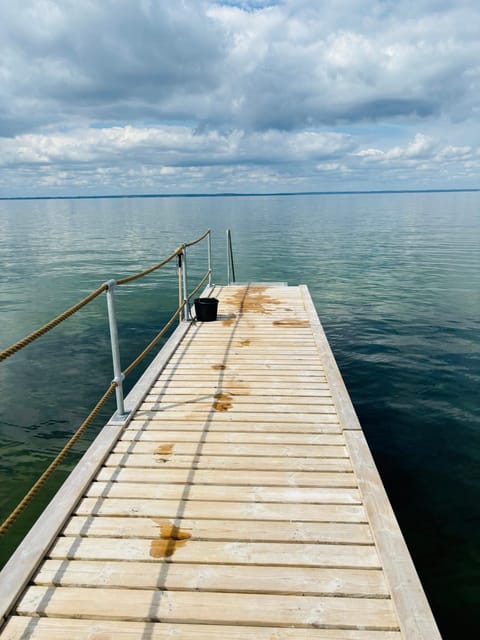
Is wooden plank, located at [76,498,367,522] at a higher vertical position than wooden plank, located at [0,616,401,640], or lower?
higher

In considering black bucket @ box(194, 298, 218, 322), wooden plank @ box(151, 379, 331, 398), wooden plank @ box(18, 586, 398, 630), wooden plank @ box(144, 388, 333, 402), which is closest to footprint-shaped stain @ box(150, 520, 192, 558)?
wooden plank @ box(18, 586, 398, 630)

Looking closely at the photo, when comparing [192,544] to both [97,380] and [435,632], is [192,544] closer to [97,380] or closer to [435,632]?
[435,632]

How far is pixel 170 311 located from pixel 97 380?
6152 mm

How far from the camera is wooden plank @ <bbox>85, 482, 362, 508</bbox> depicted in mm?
3537

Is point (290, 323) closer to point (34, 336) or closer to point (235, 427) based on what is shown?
point (235, 427)

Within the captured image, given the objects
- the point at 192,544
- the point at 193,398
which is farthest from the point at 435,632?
the point at 193,398

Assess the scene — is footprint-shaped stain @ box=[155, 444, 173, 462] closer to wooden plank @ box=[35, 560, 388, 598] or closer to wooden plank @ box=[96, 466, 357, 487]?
wooden plank @ box=[96, 466, 357, 487]

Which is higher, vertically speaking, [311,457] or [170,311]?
[311,457]

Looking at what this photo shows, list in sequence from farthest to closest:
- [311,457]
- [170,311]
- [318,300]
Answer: [318,300], [170,311], [311,457]

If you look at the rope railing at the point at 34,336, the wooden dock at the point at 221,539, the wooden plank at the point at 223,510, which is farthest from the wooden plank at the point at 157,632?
the rope railing at the point at 34,336

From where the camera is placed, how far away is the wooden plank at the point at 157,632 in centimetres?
243

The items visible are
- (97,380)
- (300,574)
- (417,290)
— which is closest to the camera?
(300,574)

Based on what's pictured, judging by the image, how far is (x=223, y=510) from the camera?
11.2 feet

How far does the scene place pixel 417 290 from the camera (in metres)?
17.4
